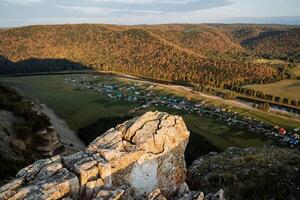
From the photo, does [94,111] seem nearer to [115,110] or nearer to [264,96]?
[115,110]

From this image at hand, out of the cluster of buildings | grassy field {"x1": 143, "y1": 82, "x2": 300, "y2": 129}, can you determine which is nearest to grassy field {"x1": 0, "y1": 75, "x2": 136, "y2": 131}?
the cluster of buildings

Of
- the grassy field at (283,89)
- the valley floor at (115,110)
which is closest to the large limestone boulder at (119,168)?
the valley floor at (115,110)

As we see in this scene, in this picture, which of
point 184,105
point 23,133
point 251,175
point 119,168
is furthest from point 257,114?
point 119,168

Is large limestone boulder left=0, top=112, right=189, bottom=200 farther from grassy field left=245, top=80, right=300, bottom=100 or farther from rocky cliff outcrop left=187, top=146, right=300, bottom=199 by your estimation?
grassy field left=245, top=80, right=300, bottom=100

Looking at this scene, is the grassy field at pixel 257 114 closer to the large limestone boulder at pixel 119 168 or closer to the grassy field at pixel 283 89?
Result: the grassy field at pixel 283 89

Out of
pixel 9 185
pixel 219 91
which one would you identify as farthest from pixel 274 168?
pixel 219 91

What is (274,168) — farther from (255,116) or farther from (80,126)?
(255,116)
